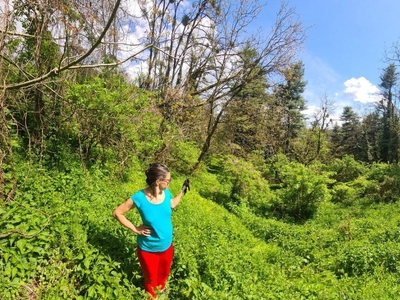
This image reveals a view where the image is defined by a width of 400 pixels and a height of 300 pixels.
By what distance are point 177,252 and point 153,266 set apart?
992 millimetres

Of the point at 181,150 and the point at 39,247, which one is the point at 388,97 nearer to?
the point at 181,150

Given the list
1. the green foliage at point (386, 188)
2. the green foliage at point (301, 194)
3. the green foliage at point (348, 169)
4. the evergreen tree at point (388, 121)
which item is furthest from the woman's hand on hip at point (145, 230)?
the evergreen tree at point (388, 121)

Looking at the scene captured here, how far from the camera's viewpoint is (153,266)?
313 cm

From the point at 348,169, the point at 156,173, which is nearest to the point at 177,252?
the point at 156,173

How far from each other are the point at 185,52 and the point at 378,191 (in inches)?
432

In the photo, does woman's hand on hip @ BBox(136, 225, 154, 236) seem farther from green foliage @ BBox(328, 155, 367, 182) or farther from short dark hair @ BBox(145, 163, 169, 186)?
green foliage @ BBox(328, 155, 367, 182)

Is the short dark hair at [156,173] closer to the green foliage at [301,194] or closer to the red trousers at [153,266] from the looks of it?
the red trousers at [153,266]

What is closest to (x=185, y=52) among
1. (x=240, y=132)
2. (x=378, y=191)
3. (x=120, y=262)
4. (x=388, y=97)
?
(x=240, y=132)

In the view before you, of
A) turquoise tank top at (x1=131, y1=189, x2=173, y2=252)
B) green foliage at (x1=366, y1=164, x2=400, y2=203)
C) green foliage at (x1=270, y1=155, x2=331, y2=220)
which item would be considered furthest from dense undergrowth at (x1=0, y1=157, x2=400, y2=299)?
green foliage at (x1=366, y1=164, x2=400, y2=203)

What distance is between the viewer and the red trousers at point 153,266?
3109 mm

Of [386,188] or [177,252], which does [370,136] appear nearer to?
[386,188]

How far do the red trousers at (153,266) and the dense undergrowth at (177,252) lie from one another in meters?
0.17

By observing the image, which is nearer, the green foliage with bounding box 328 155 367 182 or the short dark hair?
the short dark hair

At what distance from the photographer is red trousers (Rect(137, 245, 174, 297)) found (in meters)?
3.11
